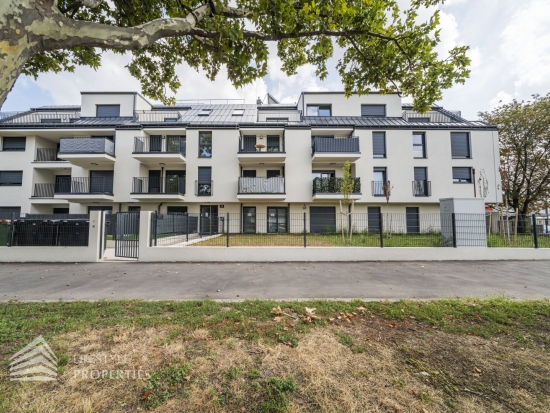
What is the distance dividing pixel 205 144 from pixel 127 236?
12.0m

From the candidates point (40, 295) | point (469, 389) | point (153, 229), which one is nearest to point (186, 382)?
point (469, 389)

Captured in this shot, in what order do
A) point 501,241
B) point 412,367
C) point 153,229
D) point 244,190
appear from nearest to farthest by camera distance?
point 412,367, point 153,229, point 501,241, point 244,190

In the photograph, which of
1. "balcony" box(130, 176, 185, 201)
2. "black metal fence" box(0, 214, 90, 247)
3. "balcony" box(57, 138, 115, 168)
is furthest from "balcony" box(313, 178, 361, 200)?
"balcony" box(57, 138, 115, 168)

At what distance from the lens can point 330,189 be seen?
18641mm

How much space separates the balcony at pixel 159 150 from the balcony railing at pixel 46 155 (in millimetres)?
8464

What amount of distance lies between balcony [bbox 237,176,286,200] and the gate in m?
8.59

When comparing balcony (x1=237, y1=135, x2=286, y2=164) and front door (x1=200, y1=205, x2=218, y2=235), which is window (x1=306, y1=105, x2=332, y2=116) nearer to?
balcony (x1=237, y1=135, x2=286, y2=164)

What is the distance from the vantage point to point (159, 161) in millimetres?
19266

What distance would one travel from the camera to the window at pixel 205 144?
19.7 meters

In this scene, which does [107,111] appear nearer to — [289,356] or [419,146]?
[289,356]

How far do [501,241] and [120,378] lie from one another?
46.9 ft

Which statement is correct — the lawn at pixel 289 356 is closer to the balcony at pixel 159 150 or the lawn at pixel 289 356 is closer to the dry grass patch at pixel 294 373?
the dry grass patch at pixel 294 373

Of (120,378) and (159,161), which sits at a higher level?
(159,161)

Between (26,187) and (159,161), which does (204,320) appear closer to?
(159,161)
